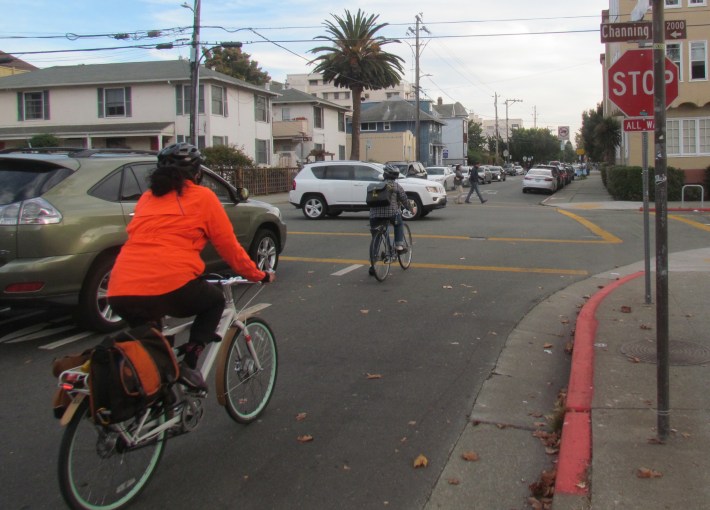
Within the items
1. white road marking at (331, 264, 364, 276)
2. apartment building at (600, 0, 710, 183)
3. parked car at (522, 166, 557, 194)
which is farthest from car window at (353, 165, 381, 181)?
parked car at (522, 166, 557, 194)

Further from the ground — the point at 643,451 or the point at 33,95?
the point at 33,95

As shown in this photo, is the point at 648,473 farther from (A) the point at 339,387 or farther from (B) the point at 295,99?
(B) the point at 295,99

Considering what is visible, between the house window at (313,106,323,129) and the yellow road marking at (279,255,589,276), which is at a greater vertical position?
the house window at (313,106,323,129)

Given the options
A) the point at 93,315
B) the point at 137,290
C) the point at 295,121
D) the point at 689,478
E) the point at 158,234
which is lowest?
the point at 689,478

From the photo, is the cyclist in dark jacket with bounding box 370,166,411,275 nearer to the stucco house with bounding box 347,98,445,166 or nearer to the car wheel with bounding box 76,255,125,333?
the car wheel with bounding box 76,255,125,333

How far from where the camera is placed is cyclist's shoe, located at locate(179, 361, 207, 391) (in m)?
3.69

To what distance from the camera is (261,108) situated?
142 feet

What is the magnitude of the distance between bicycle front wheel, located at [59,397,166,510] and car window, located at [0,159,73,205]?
3650 mm

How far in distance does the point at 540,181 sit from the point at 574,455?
36997 millimetres

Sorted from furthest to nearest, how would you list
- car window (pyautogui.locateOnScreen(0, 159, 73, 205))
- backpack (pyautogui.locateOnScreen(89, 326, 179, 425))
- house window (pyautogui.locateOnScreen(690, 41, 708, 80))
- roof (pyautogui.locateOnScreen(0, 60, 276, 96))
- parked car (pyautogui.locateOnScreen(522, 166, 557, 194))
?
parked car (pyautogui.locateOnScreen(522, 166, 557, 194)) → roof (pyautogui.locateOnScreen(0, 60, 276, 96)) → house window (pyautogui.locateOnScreen(690, 41, 708, 80)) → car window (pyautogui.locateOnScreen(0, 159, 73, 205)) → backpack (pyautogui.locateOnScreen(89, 326, 179, 425))

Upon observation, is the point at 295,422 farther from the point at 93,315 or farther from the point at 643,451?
the point at 93,315

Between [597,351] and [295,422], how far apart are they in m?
3.00

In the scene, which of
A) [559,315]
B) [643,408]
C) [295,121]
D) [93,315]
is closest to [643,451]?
[643,408]

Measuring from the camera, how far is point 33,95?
128ft
